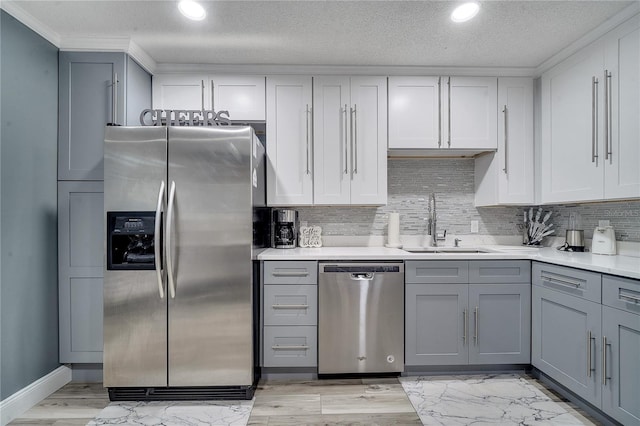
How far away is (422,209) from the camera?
311 cm

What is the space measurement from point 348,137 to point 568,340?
2046mm

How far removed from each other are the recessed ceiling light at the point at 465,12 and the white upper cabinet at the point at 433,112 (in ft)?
2.26

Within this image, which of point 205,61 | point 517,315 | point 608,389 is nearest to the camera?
point 608,389

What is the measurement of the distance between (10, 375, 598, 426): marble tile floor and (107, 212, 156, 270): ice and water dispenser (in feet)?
2.97

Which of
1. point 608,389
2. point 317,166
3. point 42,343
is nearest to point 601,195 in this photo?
point 608,389

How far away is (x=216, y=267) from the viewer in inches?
82.0

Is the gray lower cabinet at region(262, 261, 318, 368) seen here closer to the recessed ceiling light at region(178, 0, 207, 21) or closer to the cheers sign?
the cheers sign

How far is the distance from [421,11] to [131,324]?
2651 millimetres

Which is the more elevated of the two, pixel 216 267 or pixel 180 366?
pixel 216 267

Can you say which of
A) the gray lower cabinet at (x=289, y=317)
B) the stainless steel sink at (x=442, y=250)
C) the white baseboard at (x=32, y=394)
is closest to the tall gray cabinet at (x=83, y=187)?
the white baseboard at (x=32, y=394)

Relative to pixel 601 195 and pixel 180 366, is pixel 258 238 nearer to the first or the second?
pixel 180 366

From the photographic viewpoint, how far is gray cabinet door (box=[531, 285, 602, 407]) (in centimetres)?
185

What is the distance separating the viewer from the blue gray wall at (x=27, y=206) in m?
1.94

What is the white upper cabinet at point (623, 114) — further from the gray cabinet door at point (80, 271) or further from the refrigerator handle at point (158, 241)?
the gray cabinet door at point (80, 271)
